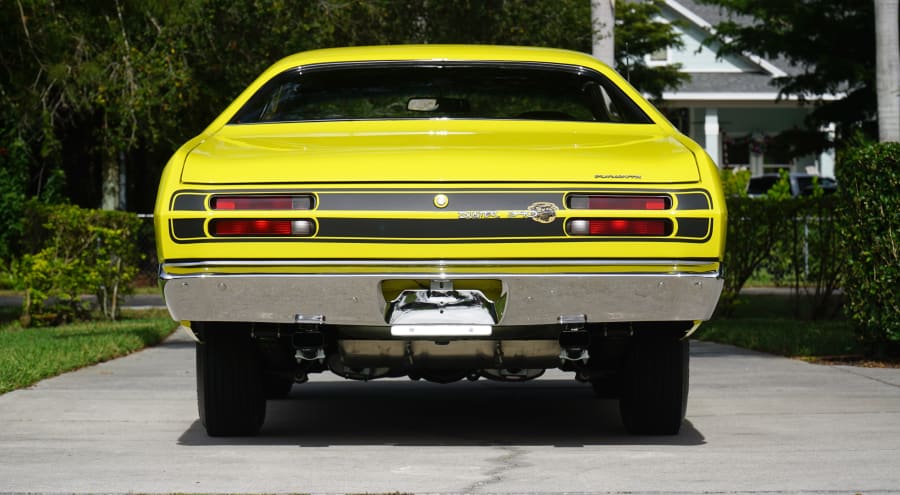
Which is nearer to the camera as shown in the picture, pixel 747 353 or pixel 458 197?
pixel 458 197

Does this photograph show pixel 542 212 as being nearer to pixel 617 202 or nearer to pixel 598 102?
pixel 617 202

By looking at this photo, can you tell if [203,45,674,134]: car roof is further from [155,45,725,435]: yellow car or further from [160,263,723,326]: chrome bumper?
[160,263,723,326]: chrome bumper

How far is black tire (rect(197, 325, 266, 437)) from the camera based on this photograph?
6613 mm

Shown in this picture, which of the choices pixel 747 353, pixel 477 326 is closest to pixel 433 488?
pixel 477 326

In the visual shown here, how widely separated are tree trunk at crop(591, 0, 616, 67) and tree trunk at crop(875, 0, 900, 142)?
3.06 meters

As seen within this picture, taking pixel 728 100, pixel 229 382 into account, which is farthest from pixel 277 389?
pixel 728 100

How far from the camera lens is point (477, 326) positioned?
5.96 meters

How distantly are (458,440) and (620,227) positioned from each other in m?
1.65

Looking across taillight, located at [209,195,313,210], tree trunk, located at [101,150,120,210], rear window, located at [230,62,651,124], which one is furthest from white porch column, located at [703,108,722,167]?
taillight, located at [209,195,313,210]

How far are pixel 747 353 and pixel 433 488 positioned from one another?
6.87 metres

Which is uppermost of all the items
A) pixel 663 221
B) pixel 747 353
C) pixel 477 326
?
pixel 663 221

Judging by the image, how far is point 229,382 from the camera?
6.69m

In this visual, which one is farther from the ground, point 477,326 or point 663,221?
point 663,221

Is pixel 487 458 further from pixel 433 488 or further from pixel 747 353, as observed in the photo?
pixel 747 353
